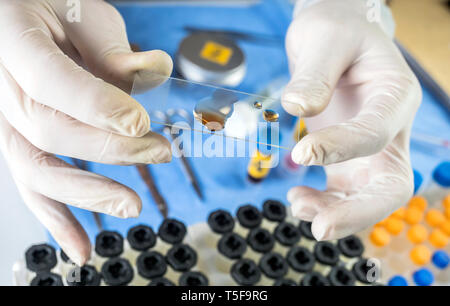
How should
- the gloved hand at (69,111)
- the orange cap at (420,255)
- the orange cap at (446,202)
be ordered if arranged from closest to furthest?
the gloved hand at (69,111) → the orange cap at (420,255) → the orange cap at (446,202)

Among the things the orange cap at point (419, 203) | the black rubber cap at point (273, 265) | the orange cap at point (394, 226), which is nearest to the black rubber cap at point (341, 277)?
the black rubber cap at point (273, 265)

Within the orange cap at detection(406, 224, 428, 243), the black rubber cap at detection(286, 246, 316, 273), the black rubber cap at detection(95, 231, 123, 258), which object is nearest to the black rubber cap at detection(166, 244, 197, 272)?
the black rubber cap at detection(95, 231, 123, 258)

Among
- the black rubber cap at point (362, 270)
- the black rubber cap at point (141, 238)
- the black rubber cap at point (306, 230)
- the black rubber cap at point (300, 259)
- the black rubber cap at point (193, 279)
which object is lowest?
the black rubber cap at point (362, 270)

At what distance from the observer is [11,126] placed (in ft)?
2.38

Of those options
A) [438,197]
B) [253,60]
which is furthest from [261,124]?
[253,60]

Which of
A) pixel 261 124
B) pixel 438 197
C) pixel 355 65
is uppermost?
pixel 355 65

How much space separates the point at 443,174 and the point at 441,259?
→ 24 cm

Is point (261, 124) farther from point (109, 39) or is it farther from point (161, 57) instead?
point (109, 39)

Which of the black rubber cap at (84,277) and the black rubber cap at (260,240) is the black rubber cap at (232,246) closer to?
the black rubber cap at (260,240)

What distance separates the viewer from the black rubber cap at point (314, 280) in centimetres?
82

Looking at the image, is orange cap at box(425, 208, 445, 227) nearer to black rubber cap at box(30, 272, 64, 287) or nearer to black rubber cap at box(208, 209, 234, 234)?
black rubber cap at box(208, 209, 234, 234)

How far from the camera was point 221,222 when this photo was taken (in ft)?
2.93

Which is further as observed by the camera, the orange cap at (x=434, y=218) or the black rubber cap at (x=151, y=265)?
the orange cap at (x=434, y=218)
